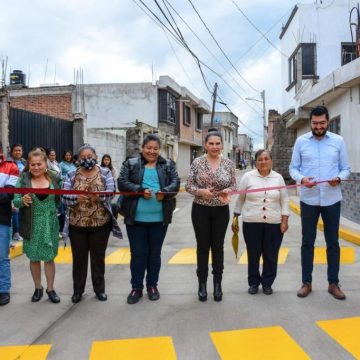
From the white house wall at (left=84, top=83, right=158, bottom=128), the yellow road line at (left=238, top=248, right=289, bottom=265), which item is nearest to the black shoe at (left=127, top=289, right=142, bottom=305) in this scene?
the yellow road line at (left=238, top=248, right=289, bottom=265)

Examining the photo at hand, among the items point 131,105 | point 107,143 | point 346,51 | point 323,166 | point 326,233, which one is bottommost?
point 326,233

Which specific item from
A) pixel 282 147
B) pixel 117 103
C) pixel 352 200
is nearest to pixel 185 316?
pixel 352 200

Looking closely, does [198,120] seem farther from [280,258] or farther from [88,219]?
[88,219]

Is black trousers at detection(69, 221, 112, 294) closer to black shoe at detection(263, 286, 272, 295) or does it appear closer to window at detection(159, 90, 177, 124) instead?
black shoe at detection(263, 286, 272, 295)

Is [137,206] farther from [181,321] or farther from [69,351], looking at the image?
[69,351]

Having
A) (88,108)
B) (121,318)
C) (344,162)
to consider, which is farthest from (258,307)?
(88,108)

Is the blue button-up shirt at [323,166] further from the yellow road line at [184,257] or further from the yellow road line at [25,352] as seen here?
the yellow road line at [25,352]

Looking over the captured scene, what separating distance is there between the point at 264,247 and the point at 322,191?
3.01 ft

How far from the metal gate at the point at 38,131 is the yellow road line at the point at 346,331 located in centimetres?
893

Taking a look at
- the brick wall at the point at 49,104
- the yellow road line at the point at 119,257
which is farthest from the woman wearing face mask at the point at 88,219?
the brick wall at the point at 49,104

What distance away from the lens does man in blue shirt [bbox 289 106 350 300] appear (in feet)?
17.1

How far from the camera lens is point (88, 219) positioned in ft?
16.7

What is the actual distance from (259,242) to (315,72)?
16.4m

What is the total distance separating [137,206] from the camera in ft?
16.7
